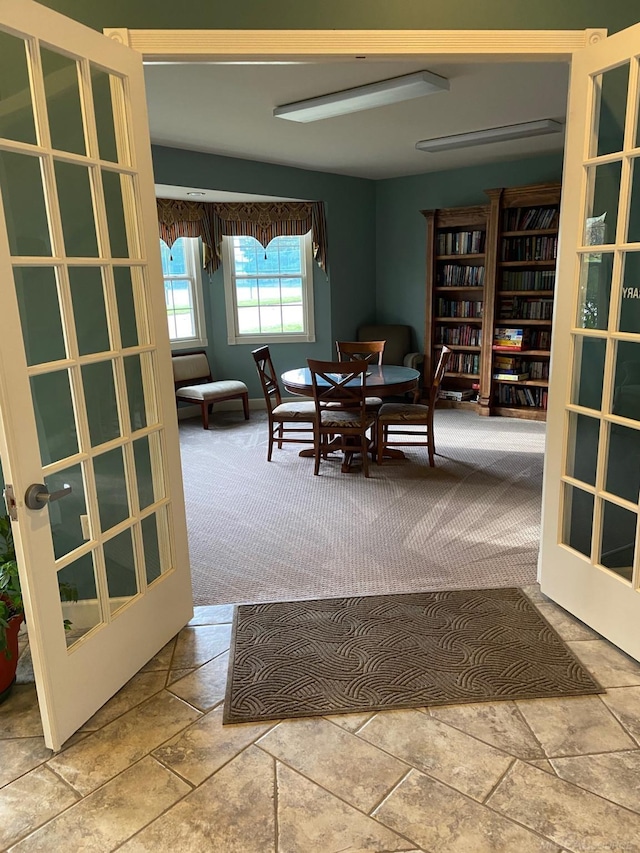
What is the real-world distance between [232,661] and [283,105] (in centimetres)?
364

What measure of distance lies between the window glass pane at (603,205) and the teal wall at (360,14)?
1.93 feet

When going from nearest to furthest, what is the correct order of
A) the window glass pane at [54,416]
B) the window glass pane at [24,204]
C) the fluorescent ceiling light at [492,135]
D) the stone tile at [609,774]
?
the stone tile at [609,774] → the window glass pane at [24,204] → the window glass pane at [54,416] → the fluorescent ceiling light at [492,135]

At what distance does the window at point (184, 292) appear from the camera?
6785mm

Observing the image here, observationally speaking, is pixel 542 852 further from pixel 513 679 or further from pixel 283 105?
pixel 283 105

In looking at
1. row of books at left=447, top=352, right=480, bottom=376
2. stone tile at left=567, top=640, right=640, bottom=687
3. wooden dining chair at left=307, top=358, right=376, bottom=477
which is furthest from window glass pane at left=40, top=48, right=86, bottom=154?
row of books at left=447, top=352, right=480, bottom=376

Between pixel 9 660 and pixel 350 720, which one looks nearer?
pixel 350 720

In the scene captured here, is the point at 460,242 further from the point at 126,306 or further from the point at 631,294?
the point at 126,306

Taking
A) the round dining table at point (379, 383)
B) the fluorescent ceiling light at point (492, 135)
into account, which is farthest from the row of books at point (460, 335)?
the fluorescent ceiling light at point (492, 135)

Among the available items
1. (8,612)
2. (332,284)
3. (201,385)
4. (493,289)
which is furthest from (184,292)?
(8,612)

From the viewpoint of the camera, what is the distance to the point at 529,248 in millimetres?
6273

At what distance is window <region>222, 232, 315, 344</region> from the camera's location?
280 inches

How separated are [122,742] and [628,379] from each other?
2.29 m

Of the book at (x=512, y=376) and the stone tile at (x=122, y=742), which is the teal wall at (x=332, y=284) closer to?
the book at (x=512, y=376)

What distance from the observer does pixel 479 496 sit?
4246 mm
